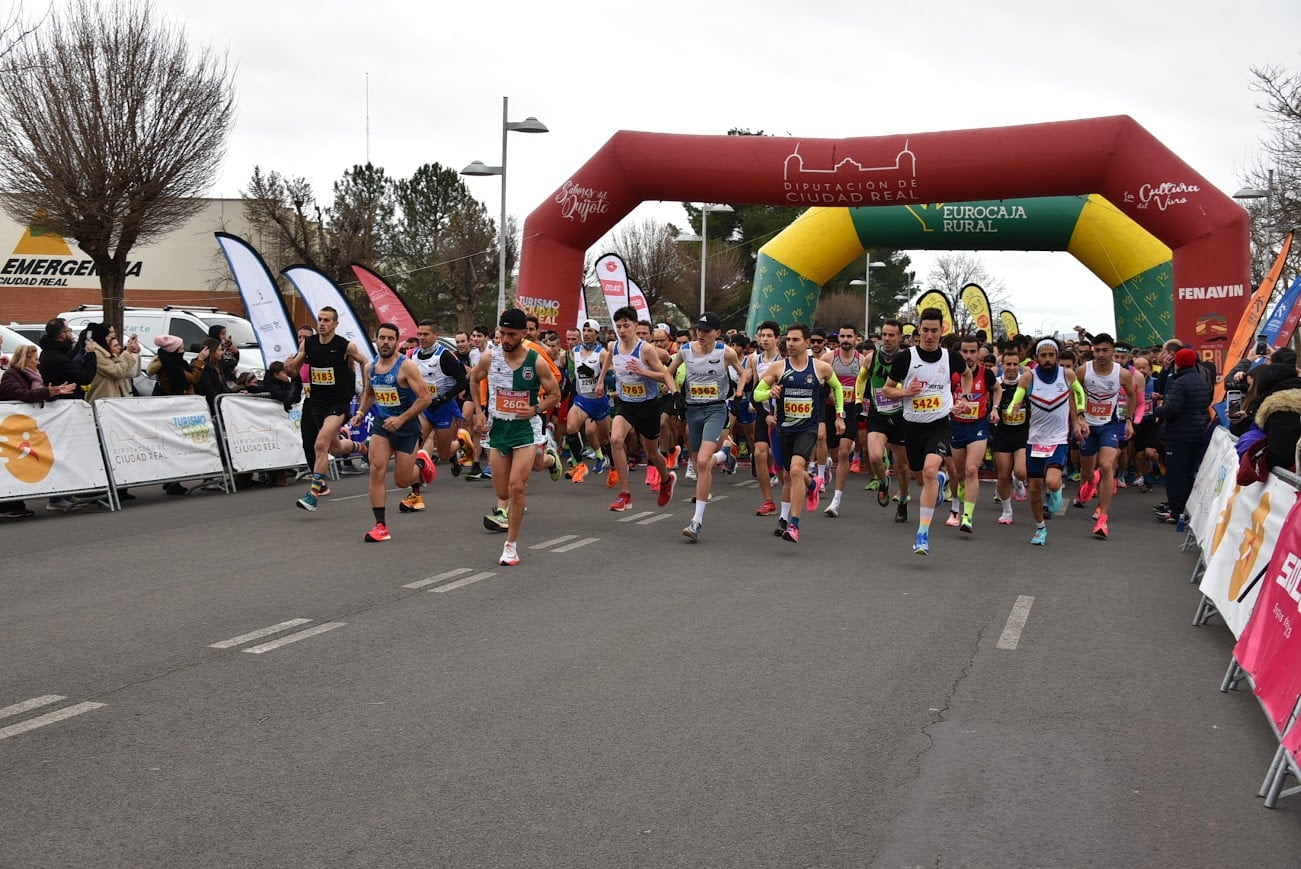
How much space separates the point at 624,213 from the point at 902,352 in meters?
10.5

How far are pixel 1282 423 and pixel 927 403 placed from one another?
163 inches

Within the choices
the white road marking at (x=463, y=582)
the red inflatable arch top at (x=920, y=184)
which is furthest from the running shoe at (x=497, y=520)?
the red inflatable arch top at (x=920, y=184)

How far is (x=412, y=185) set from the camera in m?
61.4

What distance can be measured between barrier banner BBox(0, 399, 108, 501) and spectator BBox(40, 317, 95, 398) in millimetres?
487

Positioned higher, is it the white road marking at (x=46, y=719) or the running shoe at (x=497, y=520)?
the white road marking at (x=46, y=719)

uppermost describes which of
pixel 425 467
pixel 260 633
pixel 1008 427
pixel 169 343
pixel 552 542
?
pixel 169 343

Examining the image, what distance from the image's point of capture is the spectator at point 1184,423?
13688 mm

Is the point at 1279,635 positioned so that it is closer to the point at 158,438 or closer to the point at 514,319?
the point at 514,319

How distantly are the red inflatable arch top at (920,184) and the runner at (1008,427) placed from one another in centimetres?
572

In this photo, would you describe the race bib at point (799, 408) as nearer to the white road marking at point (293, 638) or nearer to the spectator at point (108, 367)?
the white road marking at point (293, 638)

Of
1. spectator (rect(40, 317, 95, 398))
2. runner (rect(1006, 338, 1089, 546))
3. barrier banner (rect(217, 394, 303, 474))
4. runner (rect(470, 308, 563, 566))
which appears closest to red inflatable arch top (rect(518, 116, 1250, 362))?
runner (rect(1006, 338, 1089, 546))

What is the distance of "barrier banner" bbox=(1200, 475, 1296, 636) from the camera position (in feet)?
22.1

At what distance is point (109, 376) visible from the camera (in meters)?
14.5

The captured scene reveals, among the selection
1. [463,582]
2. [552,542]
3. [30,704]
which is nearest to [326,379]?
[552,542]
